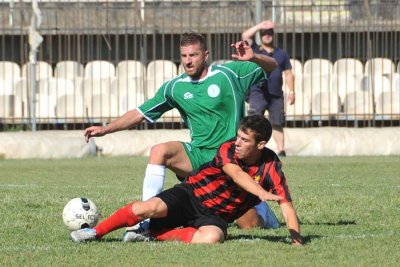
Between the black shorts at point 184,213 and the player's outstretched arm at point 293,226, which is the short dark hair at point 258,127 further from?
the black shorts at point 184,213

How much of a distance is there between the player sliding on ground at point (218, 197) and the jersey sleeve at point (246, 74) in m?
1.37

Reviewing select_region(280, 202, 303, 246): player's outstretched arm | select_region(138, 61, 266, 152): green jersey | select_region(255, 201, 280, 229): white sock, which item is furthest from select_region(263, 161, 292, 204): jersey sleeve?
select_region(138, 61, 266, 152): green jersey

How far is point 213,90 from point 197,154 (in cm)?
56

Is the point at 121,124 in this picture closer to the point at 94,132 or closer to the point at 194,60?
the point at 94,132

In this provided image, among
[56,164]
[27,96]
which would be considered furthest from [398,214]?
[27,96]

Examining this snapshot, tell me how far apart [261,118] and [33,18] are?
1377 centimetres

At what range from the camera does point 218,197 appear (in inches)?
339

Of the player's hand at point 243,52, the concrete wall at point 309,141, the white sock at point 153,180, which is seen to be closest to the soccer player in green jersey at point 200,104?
the white sock at point 153,180

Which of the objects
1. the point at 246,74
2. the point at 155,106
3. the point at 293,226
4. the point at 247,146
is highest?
the point at 246,74

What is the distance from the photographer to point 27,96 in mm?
21344

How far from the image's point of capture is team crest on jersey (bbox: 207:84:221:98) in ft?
31.8

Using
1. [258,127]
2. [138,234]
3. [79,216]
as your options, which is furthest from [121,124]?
[258,127]

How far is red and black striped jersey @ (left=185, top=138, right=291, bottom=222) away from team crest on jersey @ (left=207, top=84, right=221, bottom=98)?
42.9 inches

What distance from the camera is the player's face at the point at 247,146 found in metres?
8.23
